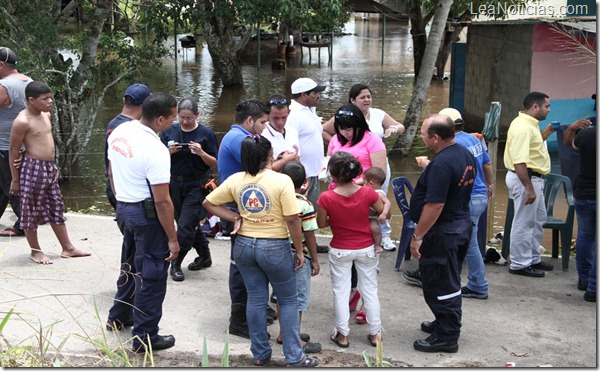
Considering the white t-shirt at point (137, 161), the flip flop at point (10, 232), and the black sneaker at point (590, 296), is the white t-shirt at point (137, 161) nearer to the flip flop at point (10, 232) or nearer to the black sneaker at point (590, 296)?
the flip flop at point (10, 232)

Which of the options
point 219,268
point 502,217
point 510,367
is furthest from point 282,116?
point 502,217

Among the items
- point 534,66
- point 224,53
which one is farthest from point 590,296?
point 224,53

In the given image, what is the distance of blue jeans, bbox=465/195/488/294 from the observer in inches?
254

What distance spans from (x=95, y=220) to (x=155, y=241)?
3465 millimetres

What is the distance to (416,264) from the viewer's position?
291 inches

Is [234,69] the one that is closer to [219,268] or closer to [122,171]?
[219,268]

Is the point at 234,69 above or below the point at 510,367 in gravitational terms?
above

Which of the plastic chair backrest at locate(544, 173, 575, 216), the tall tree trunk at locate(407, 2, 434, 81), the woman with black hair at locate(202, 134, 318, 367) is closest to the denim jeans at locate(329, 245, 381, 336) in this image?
the woman with black hair at locate(202, 134, 318, 367)

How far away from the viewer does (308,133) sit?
22.8 feet

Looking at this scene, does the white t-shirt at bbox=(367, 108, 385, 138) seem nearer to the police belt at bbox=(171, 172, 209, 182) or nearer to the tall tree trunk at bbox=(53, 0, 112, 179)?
the police belt at bbox=(171, 172, 209, 182)

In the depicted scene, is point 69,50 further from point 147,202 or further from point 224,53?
point 224,53

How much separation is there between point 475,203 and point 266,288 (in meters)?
2.35

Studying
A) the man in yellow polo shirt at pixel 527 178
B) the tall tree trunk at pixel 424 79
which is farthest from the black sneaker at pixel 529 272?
the tall tree trunk at pixel 424 79

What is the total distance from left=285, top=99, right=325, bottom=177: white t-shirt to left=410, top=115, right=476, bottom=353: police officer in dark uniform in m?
1.64
